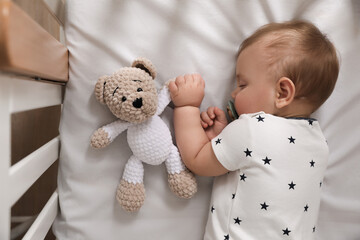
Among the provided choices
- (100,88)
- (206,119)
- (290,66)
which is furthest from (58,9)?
(290,66)

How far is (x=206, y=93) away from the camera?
2.70 ft

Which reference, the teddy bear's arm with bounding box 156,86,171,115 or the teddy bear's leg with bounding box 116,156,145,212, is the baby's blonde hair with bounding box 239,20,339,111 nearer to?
the teddy bear's arm with bounding box 156,86,171,115

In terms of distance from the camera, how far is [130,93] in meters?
0.67

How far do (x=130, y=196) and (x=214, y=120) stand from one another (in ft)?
0.96

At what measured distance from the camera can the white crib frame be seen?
1.34 ft

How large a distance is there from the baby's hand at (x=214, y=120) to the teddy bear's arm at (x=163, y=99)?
0.35 ft

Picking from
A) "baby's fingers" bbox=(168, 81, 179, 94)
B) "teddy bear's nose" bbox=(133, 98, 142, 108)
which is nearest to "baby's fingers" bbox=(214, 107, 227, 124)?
"baby's fingers" bbox=(168, 81, 179, 94)

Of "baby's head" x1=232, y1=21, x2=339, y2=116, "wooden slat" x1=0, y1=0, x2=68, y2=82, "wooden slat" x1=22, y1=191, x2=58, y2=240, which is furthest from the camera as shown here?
"baby's head" x1=232, y1=21, x2=339, y2=116

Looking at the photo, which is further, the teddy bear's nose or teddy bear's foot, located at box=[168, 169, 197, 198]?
teddy bear's foot, located at box=[168, 169, 197, 198]

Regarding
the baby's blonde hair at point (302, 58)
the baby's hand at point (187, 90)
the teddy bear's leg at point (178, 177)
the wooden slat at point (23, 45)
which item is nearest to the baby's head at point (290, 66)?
the baby's blonde hair at point (302, 58)

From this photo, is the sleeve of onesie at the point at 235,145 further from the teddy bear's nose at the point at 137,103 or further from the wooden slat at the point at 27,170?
the wooden slat at the point at 27,170

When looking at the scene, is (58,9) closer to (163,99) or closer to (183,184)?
(163,99)

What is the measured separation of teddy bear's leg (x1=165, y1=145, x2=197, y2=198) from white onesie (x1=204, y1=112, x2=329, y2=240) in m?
0.10

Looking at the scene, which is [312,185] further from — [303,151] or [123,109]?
[123,109]
